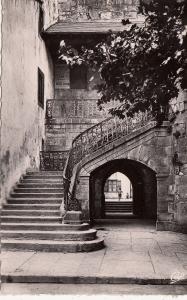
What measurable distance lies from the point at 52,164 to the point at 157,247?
7943mm

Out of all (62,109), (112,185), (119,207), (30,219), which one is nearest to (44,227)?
(30,219)

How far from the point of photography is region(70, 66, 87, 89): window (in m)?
22.2

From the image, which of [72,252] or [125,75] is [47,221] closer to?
[72,252]

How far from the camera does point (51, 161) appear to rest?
60.6ft

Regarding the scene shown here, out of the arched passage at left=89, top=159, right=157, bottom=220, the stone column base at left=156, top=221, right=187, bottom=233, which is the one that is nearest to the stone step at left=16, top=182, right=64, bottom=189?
the stone column base at left=156, top=221, right=187, bottom=233

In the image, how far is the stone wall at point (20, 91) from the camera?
13234mm

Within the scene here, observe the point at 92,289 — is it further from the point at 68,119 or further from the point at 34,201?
the point at 68,119

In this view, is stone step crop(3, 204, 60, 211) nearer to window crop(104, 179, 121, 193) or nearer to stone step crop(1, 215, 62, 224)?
stone step crop(1, 215, 62, 224)

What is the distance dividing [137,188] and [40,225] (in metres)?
12.8

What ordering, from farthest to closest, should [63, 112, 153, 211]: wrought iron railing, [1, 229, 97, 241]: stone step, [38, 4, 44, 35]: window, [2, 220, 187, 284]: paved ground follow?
[38, 4, 44, 35]: window → [63, 112, 153, 211]: wrought iron railing → [1, 229, 97, 241]: stone step → [2, 220, 187, 284]: paved ground

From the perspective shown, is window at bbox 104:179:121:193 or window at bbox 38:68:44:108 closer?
window at bbox 38:68:44:108

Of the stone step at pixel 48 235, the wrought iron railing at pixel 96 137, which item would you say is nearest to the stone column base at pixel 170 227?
the wrought iron railing at pixel 96 137

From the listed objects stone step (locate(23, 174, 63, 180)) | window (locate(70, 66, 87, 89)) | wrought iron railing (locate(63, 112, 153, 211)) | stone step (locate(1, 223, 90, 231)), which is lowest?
stone step (locate(1, 223, 90, 231))

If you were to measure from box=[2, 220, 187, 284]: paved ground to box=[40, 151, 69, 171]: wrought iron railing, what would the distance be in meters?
6.32
